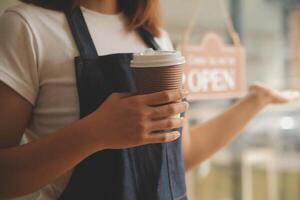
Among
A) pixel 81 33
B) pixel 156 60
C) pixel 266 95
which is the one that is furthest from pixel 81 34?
pixel 266 95

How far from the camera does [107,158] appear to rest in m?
0.91

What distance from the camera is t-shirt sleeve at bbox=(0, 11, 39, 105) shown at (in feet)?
2.72

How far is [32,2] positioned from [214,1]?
1.05 metres

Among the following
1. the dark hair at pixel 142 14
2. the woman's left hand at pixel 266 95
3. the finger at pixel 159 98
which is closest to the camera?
the finger at pixel 159 98

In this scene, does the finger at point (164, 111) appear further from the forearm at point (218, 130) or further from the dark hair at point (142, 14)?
the forearm at point (218, 130)

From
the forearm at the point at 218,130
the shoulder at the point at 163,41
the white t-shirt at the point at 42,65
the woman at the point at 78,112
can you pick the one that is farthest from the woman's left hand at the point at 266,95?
the white t-shirt at the point at 42,65

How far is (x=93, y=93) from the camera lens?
2.93ft

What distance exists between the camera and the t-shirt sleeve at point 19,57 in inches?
32.6

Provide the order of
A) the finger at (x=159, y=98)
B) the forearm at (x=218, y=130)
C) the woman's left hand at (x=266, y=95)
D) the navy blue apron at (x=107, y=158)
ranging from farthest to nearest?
the woman's left hand at (x=266, y=95) < the forearm at (x=218, y=130) < the navy blue apron at (x=107, y=158) < the finger at (x=159, y=98)

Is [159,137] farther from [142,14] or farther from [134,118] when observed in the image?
[142,14]

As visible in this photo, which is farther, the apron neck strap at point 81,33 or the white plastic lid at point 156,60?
the apron neck strap at point 81,33

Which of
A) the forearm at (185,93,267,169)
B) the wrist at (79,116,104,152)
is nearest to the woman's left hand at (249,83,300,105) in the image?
the forearm at (185,93,267,169)

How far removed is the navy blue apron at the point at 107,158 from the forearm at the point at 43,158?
0.10m

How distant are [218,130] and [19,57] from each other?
787 millimetres
